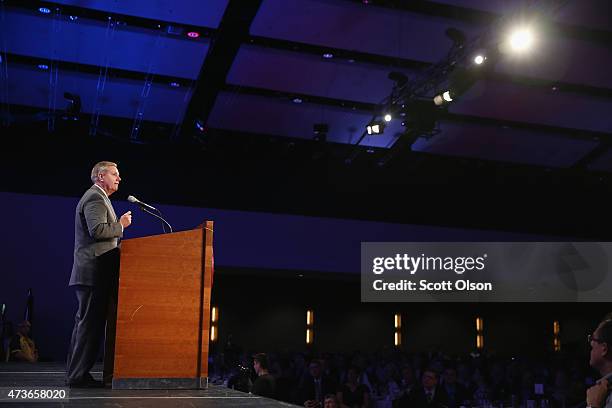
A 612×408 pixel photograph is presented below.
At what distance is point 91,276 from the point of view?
9.79ft

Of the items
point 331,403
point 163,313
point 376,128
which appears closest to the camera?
point 163,313

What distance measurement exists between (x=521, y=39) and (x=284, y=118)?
377 centimetres

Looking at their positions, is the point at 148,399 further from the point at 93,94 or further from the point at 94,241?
the point at 93,94

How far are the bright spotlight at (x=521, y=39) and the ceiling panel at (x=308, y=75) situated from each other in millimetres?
2130

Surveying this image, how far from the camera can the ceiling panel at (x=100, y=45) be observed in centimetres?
734

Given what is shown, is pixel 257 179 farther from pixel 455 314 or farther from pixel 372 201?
pixel 455 314

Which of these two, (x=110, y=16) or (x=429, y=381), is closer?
(x=429, y=381)

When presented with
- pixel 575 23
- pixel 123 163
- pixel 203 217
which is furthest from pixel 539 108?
pixel 123 163

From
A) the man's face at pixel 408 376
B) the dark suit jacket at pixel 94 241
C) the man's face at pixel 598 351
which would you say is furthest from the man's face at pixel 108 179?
the man's face at pixel 408 376

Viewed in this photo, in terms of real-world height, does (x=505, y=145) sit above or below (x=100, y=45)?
below

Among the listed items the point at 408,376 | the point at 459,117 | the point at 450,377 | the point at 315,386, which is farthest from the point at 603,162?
the point at 315,386

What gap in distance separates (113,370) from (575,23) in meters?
6.58

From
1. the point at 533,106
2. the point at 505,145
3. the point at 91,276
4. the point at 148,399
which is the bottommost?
the point at 148,399

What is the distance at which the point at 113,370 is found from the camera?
3.02m
